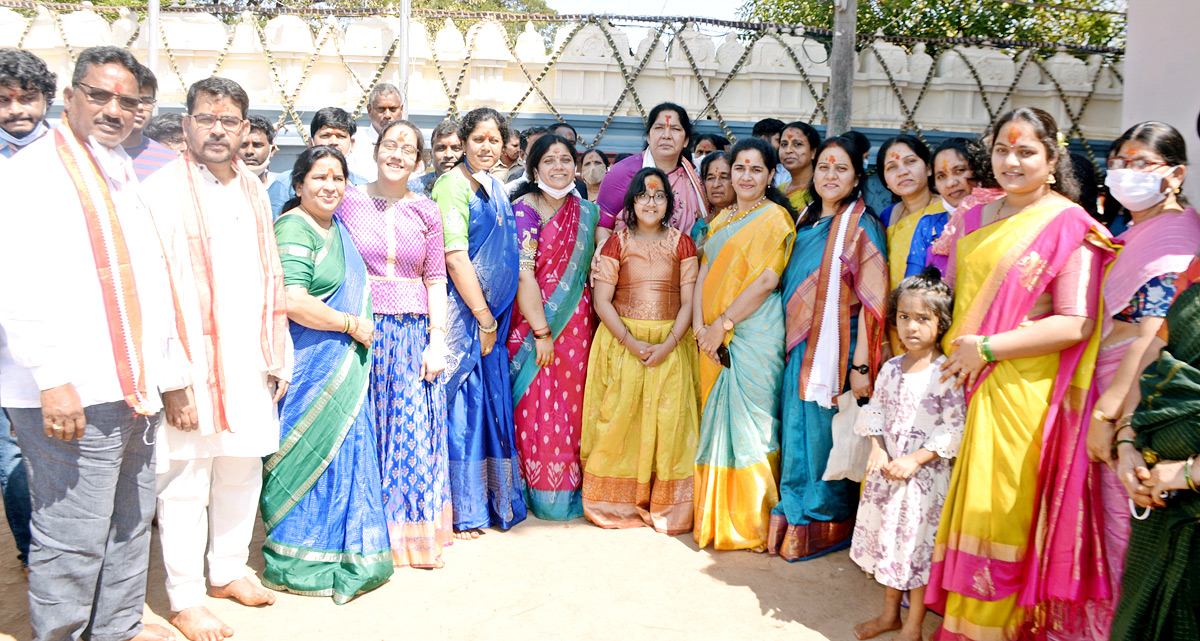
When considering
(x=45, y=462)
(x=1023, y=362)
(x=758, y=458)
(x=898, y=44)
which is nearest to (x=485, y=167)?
(x=758, y=458)

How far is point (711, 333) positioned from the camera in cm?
387

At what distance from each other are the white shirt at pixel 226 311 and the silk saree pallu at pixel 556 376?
4.41ft

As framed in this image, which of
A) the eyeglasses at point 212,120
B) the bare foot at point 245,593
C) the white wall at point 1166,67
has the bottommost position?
the bare foot at point 245,593

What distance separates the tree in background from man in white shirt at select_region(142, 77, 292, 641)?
980cm

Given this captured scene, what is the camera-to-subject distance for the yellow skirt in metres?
4.01

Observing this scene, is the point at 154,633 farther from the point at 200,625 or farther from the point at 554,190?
the point at 554,190

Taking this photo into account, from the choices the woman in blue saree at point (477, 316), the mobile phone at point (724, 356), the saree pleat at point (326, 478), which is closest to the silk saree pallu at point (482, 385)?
the woman in blue saree at point (477, 316)

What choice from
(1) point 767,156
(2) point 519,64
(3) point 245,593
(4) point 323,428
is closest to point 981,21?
(2) point 519,64

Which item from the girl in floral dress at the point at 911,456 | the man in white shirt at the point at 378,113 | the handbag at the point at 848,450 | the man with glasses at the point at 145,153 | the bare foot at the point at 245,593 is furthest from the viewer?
the man in white shirt at the point at 378,113

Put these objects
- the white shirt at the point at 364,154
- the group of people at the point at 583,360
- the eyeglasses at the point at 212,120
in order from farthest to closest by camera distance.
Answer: the white shirt at the point at 364,154
the eyeglasses at the point at 212,120
the group of people at the point at 583,360

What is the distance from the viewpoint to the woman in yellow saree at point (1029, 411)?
275 cm

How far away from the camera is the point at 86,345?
8.26 feet

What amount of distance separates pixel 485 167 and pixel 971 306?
2.19 metres

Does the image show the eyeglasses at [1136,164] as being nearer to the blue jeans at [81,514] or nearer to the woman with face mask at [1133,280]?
the woman with face mask at [1133,280]
